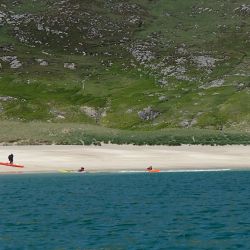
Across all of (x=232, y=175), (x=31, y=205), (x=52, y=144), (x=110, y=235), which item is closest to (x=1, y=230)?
(x=110, y=235)

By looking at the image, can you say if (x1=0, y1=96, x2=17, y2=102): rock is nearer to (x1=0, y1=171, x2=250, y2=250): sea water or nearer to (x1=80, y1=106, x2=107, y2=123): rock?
(x1=80, y1=106, x2=107, y2=123): rock

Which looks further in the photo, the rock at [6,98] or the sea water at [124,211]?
the rock at [6,98]

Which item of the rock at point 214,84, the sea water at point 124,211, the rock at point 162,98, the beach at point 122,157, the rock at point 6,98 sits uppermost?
the rock at point 214,84

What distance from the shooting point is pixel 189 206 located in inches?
1832

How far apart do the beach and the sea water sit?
21.9ft

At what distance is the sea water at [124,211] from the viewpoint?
33250mm

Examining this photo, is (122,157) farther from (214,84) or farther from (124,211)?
(214,84)

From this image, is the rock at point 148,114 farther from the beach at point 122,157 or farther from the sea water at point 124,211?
the sea water at point 124,211

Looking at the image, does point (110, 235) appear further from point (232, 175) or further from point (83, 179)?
point (232, 175)

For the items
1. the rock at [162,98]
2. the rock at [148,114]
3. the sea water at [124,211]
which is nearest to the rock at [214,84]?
the rock at [162,98]

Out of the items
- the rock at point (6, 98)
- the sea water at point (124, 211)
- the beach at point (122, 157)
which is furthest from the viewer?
the rock at point (6, 98)

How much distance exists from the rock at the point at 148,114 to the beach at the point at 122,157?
7444cm

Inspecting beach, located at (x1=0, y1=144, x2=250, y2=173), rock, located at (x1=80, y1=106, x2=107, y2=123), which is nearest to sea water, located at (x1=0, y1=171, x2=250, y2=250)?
beach, located at (x1=0, y1=144, x2=250, y2=173)

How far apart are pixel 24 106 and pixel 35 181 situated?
11852 centimetres
